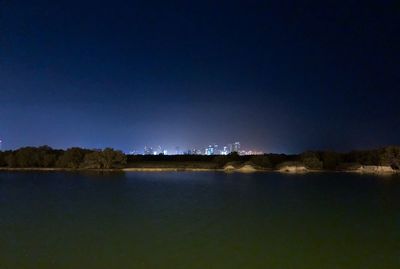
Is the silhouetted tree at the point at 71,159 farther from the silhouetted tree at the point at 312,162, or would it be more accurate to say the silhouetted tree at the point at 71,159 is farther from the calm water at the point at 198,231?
the calm water at the point at 198,231

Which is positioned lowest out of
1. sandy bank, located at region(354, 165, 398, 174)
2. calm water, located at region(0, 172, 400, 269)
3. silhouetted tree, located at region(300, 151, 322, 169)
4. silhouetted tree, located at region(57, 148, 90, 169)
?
calm water, located at region(0, 172, 400, 269)

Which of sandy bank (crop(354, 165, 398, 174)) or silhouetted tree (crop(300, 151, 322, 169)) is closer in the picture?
sandy bank (crop(354, 165, 398, 174))

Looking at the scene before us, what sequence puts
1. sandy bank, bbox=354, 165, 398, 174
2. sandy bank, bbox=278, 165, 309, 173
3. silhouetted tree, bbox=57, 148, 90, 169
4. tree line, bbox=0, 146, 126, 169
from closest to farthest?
sandy bank, bbox=354, 165, 398, 174 < sandy bank, bbox=278, 165, 309, 173 < tree line, bbox=0, 146, 126, 169 < silhouetted tree, bbox=57, 148, 90, 169

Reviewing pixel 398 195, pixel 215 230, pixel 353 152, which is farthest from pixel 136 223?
pixel 353 152

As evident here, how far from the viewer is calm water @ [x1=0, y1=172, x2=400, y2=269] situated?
12.4 m

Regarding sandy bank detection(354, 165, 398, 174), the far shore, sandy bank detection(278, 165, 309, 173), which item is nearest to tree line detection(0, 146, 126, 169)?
the far shore

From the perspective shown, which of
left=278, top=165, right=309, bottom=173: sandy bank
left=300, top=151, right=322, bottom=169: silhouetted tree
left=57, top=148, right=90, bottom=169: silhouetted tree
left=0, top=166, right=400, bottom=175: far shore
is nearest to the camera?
left=0, top=166, right=400, bottom=175: far shore

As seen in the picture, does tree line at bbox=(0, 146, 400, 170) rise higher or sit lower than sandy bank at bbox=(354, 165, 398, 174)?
higher

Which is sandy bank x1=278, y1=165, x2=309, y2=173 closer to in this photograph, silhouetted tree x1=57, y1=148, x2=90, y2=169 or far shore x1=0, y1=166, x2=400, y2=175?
far shore x1=0, y1=166, x2=400, y2=175

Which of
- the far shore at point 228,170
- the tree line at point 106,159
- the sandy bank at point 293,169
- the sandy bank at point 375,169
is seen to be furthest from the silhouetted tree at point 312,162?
the sandy bank at point 375,169

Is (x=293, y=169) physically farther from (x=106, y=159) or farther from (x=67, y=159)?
(x=67, y=159)

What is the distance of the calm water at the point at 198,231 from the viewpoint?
1236 cm

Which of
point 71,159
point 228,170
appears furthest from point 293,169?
point 71,159

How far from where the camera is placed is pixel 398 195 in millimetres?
29391
